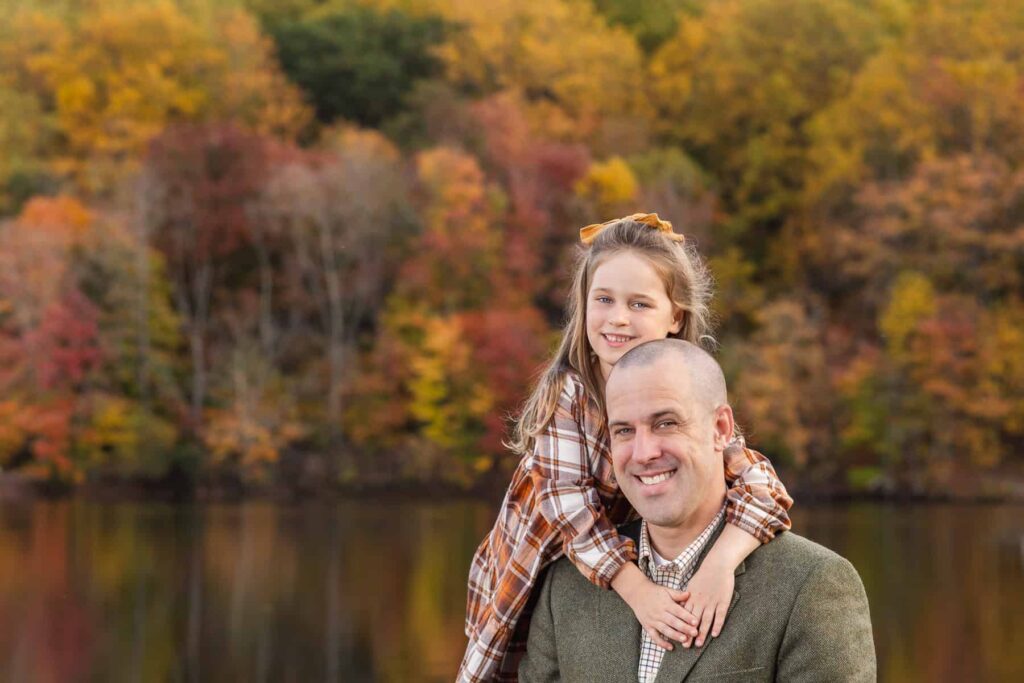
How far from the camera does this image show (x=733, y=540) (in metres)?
2.99

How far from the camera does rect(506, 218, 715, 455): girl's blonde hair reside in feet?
12.4

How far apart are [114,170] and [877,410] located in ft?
60.4

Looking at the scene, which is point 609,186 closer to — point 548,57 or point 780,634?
point 548,57

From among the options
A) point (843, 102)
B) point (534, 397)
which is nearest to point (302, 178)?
point (843, 102)

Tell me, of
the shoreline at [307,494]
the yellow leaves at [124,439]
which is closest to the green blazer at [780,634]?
the shoreline at [307,494]

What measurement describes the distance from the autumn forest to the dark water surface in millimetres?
4023

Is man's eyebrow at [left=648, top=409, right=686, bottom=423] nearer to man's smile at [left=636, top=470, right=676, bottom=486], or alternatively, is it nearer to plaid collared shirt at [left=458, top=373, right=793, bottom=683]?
man's smile at [left=636, top=470, right=676, bottom=486]

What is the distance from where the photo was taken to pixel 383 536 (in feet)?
82.5

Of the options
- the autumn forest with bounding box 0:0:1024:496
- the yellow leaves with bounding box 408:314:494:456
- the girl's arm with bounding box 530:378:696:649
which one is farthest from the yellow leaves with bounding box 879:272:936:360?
the girl's arm with bounding box 530:378:696:649

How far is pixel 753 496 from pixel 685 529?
0.49ft

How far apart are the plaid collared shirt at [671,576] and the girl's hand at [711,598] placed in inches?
3.0

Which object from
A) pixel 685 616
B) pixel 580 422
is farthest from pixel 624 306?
pixel 685 616

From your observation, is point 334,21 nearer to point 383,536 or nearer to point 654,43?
point 654,43

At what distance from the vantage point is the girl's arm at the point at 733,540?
2943mm
